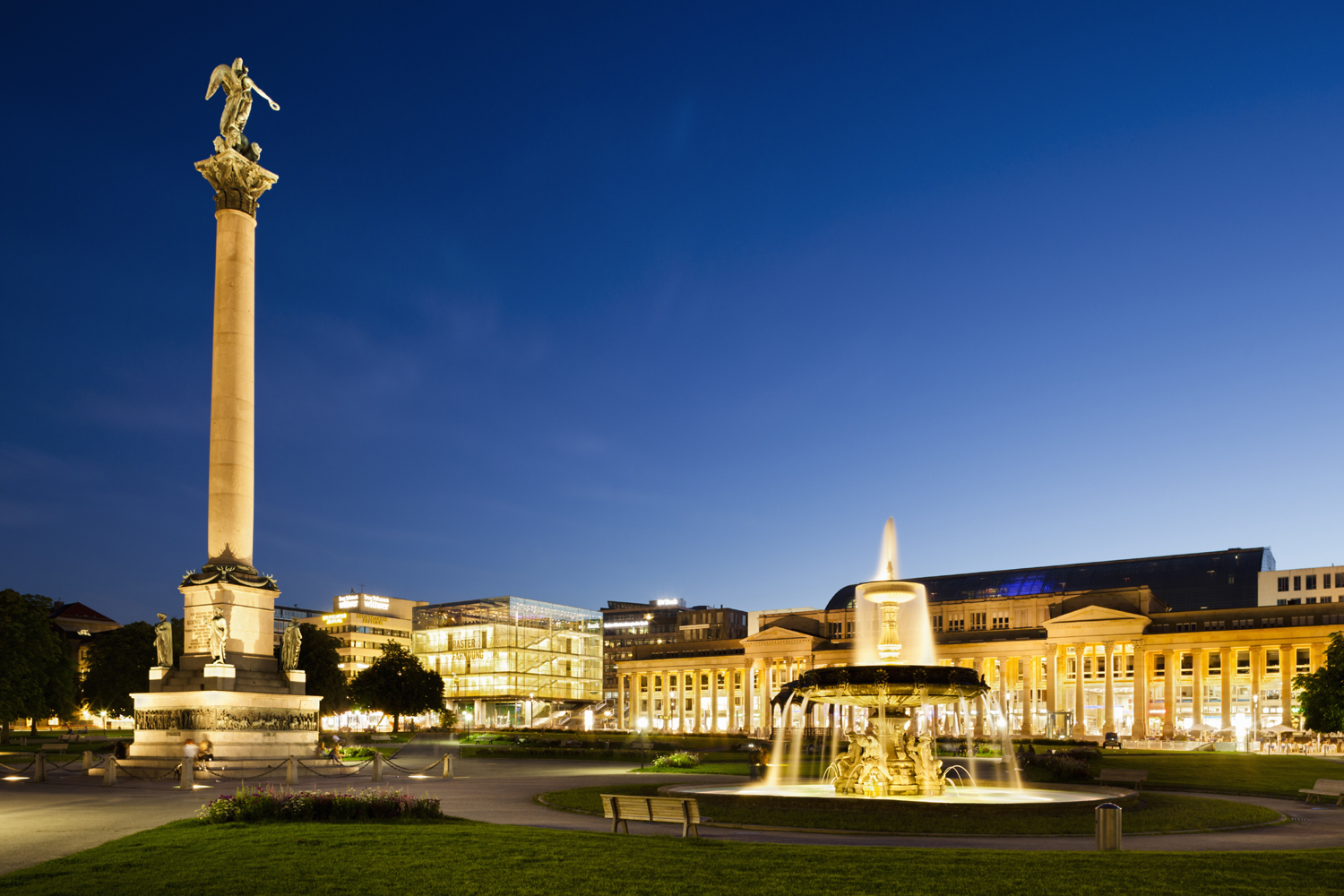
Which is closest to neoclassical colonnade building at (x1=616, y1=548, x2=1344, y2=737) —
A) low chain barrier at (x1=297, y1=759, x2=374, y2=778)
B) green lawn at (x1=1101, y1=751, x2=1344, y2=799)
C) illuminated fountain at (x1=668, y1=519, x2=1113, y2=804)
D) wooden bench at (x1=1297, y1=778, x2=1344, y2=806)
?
green lawn at (x1=1101, y1=751, x2=1344, y2=799)

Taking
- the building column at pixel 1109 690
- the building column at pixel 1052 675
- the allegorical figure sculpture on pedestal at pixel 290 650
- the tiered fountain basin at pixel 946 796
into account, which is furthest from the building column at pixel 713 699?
the tiered fountain basin at pixel 946 796

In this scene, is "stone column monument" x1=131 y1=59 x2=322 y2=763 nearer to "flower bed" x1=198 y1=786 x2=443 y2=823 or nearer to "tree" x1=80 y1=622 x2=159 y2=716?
"flower bed" x1=198 y1=786 x2=443 y2=823

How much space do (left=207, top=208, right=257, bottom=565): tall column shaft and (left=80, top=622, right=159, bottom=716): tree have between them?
43.2 m

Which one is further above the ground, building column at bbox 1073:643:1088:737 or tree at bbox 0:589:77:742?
tree at bbox 0:589:77:742

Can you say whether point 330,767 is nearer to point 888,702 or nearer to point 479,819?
point 479,819

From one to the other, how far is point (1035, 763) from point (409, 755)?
3457 cm

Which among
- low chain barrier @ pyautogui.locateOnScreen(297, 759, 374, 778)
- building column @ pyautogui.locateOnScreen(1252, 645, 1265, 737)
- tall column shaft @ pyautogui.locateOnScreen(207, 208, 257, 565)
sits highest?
tall column shaft @ pyautogui.locateOnScreen(207, 208, 257, 565)

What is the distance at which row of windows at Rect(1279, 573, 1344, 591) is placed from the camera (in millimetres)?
141750

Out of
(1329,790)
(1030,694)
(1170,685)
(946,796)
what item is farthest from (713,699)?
(946,796)

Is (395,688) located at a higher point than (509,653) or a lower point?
higher

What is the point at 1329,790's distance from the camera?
3288 centimetres

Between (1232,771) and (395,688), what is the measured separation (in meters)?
70.5

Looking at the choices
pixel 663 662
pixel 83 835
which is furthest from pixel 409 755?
pixel 663 662

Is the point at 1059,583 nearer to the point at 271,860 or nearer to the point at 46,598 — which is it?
the point at 46,598
